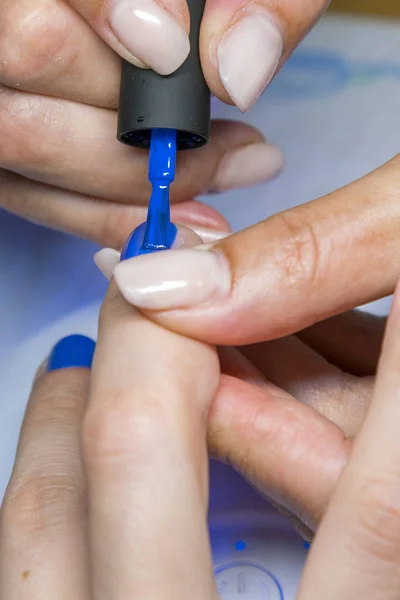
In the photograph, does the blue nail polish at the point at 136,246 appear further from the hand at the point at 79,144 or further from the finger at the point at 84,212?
the finger at the point at 84,212

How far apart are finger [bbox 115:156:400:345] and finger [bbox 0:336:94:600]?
20 centimetres

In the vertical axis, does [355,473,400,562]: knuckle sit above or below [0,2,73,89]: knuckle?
below

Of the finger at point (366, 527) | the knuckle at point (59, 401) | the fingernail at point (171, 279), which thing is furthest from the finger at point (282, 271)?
the knuckle at point (59, 401)

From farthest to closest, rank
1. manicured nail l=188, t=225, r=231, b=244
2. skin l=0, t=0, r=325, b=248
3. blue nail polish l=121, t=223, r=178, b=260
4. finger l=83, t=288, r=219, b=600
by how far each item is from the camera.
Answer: manicured nail l=188, t=225, r=231, b=244, skin l=0, t=0, r=325, b=248, blue nail polish l=121, t=223, r=178, b=260, finger l=83, t=288, r=219, b=600

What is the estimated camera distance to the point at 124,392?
0.53 m

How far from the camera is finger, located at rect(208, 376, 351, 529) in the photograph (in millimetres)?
584

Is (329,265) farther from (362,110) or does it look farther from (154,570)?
(362,110)

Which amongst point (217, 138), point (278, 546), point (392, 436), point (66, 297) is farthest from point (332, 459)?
point (66, 297)

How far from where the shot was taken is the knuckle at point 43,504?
25.8 inches

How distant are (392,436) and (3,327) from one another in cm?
60

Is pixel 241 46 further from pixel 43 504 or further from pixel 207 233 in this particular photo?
pixel 43 504

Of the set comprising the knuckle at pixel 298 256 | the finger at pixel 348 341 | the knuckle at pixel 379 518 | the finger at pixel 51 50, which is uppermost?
the finger at pixel 51 50

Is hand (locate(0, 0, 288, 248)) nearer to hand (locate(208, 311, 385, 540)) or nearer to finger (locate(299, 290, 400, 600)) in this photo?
hand (locate(208, 311, 385, 540))

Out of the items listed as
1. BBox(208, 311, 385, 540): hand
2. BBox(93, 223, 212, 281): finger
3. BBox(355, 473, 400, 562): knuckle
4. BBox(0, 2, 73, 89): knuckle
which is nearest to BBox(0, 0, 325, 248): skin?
BBox(0, 2, 73, 89): knuckle
